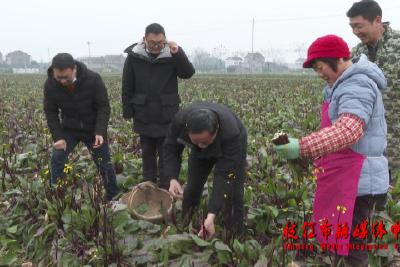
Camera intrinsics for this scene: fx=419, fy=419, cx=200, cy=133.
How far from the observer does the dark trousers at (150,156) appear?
213 inches

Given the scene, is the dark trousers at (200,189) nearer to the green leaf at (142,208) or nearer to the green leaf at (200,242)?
the green leaf at (200,242)

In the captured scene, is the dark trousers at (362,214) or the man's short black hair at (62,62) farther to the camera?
the man's short black hair at (62,62)

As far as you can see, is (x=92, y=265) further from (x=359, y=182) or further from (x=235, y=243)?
(x=359, y=182)

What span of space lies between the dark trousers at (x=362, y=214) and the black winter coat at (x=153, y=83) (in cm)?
273

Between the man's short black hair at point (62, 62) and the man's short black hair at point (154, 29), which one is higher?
the man's short black hair at point (154, 29)

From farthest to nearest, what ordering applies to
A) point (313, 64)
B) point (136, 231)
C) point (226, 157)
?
point (136, 231) → point (226, 157) → point (313, 64)

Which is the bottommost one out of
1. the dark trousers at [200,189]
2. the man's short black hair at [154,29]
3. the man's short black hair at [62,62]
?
the dark trousers at [200,189]

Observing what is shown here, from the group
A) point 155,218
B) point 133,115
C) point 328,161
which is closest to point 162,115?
point 133,115

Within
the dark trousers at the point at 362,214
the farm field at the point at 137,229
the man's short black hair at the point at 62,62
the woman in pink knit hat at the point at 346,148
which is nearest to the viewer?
the woman in pink knit hat at the point at 346,148

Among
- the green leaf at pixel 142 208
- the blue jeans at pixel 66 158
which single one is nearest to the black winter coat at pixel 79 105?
the blue jeans at pixel 66 158

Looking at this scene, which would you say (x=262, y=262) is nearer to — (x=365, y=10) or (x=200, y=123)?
(x=200, y=123)

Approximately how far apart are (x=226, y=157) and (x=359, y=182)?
1.14 metres

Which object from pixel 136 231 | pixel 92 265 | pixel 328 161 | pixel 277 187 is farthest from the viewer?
pixel 277 187

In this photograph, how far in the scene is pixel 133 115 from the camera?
5.38 metres
